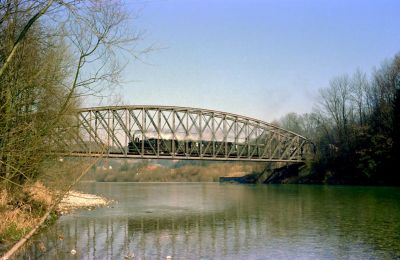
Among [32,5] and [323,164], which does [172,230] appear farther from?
[323,164]

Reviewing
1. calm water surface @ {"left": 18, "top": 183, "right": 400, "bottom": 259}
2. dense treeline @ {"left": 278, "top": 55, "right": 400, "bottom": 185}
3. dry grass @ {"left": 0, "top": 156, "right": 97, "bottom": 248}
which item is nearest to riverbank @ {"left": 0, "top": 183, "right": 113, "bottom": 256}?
dry grass @ {"left": 0, "top": 156, "right": 97, "bottom": 248}

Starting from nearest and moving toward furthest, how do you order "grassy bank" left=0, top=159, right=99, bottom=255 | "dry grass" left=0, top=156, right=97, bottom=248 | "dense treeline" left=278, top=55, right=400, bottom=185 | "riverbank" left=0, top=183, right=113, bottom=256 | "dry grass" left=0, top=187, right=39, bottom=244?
"riverbank" left=0, top=183, right=113, bottom=256
"dry grass" left=0, top=187, right=39, bottom=244
"grassy bank" left=0, top=159, right=99, bottom=255
"dry grass" left=0, top=156, right=97, bottom=248
"dense treeline" left=278, top=55, right=400, bottom=185

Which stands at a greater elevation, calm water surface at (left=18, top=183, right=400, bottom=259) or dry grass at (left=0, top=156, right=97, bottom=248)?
dry grass at (left=0, top=156, right=97, bottom=248)

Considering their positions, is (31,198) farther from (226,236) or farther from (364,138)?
(364,138)

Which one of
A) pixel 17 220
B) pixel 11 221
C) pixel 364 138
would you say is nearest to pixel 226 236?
pixel 17 220

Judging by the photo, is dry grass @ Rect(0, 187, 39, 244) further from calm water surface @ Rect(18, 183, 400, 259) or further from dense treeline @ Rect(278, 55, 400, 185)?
dense treeline @ Rect(278, 55, 400, 185)

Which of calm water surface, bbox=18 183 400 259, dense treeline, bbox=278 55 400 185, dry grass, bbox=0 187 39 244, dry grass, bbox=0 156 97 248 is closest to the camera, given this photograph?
calm water surface, bbox=18 183 400 259

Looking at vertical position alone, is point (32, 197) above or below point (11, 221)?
above

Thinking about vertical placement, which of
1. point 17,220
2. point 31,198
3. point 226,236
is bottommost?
point 226,236

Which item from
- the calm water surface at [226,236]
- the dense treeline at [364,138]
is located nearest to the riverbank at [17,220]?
the calm water surface at [226,236]

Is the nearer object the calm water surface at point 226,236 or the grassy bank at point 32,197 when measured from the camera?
the calm water surface at point 226,236

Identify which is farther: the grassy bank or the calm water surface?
the grassy bank

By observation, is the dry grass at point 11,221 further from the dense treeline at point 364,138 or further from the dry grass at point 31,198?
the dense treeline at point 364,138

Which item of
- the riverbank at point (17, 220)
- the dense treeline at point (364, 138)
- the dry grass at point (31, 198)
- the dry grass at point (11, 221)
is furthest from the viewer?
the dense treeline at point (364, 138)
